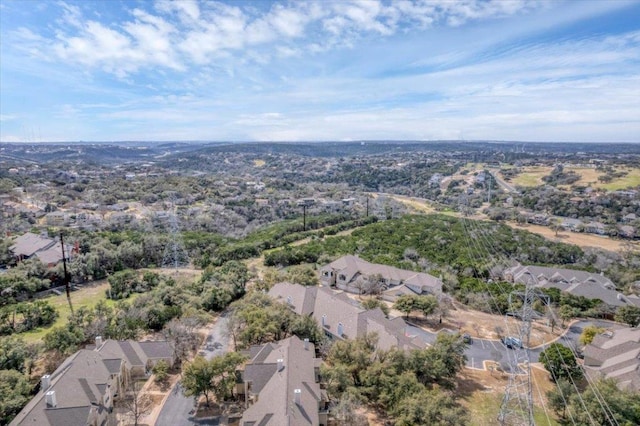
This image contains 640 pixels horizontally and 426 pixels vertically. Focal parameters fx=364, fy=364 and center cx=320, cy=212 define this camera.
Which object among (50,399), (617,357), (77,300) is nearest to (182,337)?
(50,399)

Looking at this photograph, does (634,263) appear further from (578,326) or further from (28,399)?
(28,399)

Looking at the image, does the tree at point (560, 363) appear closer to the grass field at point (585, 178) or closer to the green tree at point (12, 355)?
the green tree at point (12, 355)

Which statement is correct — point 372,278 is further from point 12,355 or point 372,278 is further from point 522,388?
point 12,355

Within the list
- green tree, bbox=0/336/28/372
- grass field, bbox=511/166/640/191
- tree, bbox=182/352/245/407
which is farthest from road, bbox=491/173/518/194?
green tree, bbox=0/336/28/372

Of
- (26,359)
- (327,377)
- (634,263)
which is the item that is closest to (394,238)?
(634,263)

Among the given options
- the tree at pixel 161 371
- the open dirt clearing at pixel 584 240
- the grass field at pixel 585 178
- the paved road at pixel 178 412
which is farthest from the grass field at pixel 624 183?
the tree at pixel 161 371

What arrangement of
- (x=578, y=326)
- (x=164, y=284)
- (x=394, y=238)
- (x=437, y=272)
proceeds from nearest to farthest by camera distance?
(x=578, y=326), (x=164, y=284), (x=437, y=272), (x=394, y=238)
